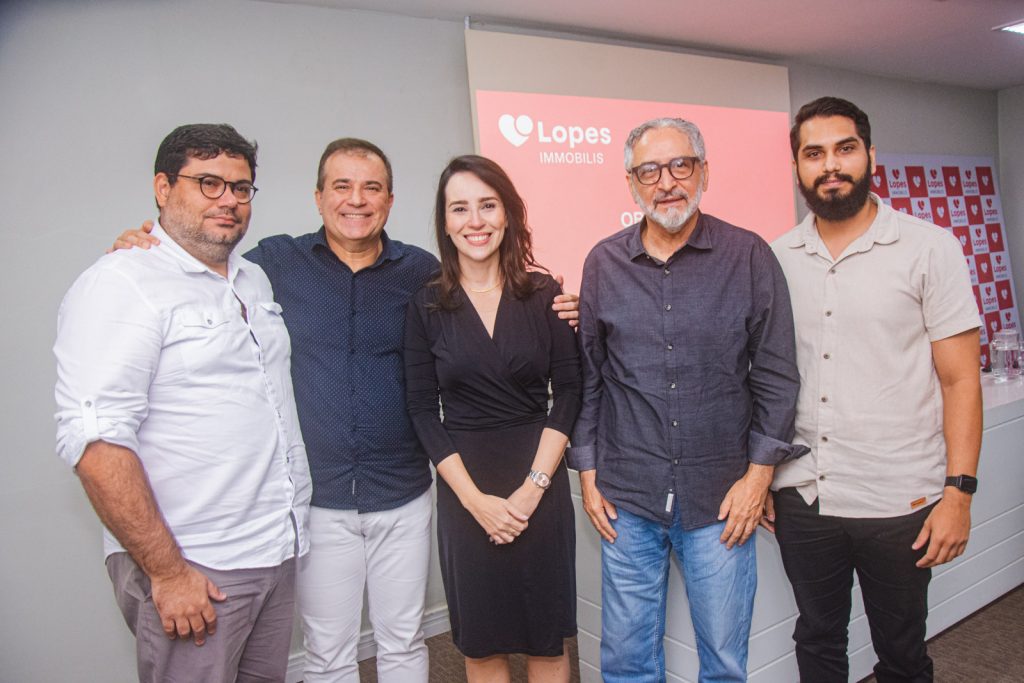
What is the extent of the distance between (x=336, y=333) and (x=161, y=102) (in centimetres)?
147

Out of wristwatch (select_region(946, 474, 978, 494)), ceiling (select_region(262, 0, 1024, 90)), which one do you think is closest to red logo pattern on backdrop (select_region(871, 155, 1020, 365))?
ceiling (select_region(262, 0, 1024, 90))

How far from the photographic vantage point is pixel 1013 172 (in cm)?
606

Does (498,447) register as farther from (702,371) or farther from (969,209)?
(969,209)

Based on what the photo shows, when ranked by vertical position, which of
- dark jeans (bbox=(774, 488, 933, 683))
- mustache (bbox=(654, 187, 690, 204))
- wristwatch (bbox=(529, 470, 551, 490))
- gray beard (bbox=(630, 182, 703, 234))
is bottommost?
dark jeans (bbox=(774, 488, 933, 683))

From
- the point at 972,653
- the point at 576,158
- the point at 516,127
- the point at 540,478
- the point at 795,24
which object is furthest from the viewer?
the point at 795,24

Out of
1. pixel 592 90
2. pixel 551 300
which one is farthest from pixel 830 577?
pixel 592 90

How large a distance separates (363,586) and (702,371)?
1.08m

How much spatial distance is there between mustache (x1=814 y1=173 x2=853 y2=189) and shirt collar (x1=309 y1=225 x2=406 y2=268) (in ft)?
3.73

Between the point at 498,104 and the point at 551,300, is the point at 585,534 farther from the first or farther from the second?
the point at 498,104

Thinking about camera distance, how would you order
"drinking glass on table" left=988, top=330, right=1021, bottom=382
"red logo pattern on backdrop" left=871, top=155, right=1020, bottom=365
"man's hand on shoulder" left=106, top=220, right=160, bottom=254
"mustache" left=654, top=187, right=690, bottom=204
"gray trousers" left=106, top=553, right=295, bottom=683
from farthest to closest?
1. "red logo pattern on backdrop" left=871, top=155, right=1020, bottom=365
2. "drinking glass on table" left=988, top=330, right=1021, bottom=382
3. "mustache" left=654, top=187, right=690, bottom=204
4. "man's hand on shoulder" left=106, top=220, right=160, bottom=254
5. "gray trousers" left=106, top=553, right=295, bottom=683

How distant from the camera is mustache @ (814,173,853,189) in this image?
1.70 meters

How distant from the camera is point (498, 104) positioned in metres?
3.23

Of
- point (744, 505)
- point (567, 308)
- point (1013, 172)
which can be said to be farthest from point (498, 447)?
point (1013, 172)

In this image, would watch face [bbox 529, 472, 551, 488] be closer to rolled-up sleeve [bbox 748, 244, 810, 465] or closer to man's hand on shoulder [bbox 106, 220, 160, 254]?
rolled-up sleeve [bbox 748, 244, 810, 465]
